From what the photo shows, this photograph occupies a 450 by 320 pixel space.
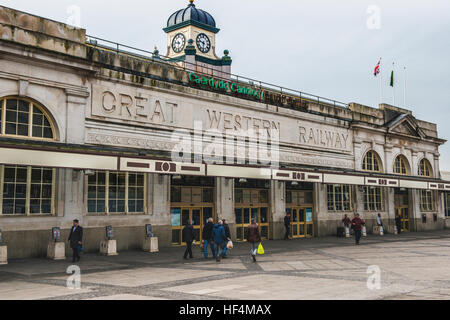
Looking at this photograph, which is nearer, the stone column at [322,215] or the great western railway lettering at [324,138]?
the great western railway lettering at [324,138]

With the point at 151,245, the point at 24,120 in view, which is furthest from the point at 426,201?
the point at 24,120

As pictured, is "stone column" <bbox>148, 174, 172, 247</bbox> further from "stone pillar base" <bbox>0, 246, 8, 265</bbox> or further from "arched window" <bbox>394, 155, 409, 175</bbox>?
"arched window" <bbox>394, 155, 409, 175</bbox>

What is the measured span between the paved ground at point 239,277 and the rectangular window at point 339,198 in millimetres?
12051

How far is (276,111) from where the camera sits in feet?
98.4

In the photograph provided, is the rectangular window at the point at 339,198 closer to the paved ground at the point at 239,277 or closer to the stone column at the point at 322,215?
the stone column at the point at 322,215

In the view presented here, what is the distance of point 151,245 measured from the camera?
2177cm

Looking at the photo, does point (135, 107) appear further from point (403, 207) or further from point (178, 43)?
point (178, 43)

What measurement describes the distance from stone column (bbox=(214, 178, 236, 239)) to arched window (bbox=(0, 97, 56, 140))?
390 inches

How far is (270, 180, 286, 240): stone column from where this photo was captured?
29.2m

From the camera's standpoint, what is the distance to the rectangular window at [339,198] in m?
33.6

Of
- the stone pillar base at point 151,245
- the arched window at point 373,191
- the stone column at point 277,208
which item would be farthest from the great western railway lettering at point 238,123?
the arched window at point 373,191

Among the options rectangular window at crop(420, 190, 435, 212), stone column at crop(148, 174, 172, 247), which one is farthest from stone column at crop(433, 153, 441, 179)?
stone column at crop(148, 174, 172, 247)

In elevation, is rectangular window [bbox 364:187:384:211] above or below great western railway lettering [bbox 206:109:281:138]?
below
